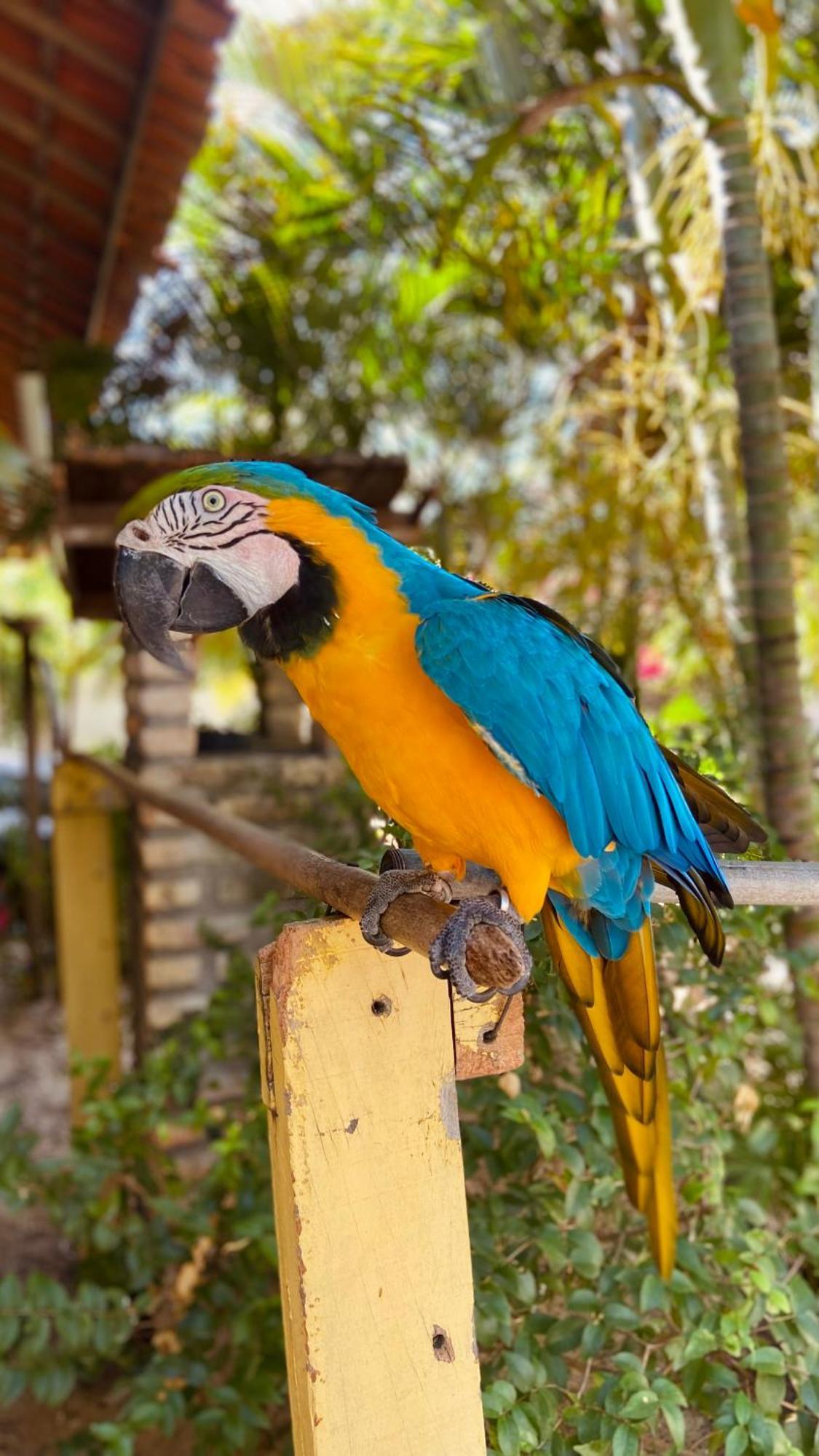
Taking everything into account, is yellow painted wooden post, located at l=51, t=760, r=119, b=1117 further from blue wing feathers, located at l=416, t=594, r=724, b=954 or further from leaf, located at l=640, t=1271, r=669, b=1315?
blue wing feathers, located at l=416, t=594, r=724, b=954

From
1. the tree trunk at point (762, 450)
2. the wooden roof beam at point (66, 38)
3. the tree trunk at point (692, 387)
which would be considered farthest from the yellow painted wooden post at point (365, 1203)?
the wooden roof beam at point (66, 38)

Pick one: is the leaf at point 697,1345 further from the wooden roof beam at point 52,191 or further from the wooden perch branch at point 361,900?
the wooden roof beam at point 52,191

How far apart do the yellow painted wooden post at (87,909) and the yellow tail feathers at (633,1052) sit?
7.64 ft

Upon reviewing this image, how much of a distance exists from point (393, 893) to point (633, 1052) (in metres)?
0.33

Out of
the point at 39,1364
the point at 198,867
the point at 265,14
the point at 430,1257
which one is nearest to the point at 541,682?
the point at 430,1257

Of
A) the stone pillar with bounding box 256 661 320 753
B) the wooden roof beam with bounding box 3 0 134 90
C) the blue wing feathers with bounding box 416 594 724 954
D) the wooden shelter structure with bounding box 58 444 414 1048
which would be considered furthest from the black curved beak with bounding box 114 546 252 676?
the stone pillar with bounding box 256 661 320 753

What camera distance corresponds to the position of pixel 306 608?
0.88 metres

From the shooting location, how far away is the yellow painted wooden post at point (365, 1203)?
0.78 meters

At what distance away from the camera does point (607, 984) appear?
1031mm

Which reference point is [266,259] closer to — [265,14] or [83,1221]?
[265,14]

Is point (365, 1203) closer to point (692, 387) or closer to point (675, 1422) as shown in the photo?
point (675, 1422)

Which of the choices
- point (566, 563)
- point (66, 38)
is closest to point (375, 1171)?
point (66, 38)

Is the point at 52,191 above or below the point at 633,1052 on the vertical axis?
above

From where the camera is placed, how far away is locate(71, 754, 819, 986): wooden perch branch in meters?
0.80
